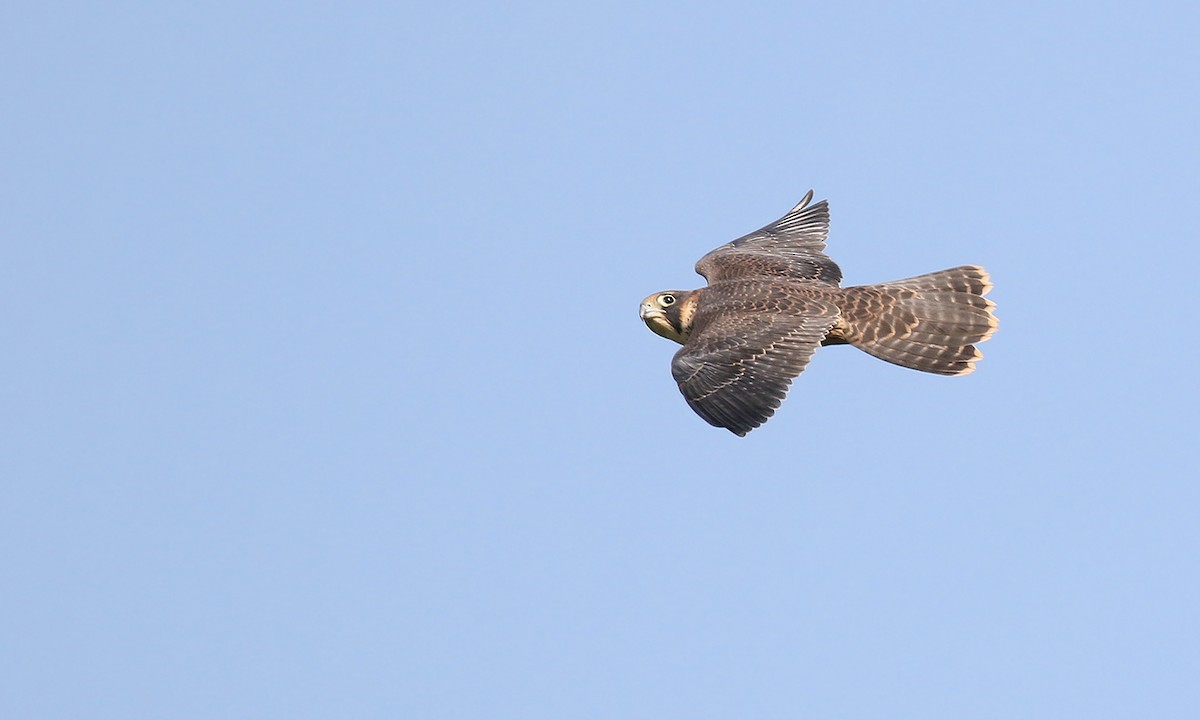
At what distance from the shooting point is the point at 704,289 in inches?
672

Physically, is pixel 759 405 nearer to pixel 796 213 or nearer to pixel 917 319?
pixel 917 319

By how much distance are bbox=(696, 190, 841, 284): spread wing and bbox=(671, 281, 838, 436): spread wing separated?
3.64ft

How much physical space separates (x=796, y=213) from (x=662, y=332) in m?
2.79

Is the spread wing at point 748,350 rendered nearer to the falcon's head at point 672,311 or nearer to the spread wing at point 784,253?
the falcon's head at point 672,311

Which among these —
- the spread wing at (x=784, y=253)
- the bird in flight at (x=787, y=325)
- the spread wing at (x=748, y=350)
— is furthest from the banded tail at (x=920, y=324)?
the spread wing at (x=784, y=253)

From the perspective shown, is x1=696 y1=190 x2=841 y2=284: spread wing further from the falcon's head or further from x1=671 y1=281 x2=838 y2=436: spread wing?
x1=671 y1=281 x2=838 y2=436: spread wing

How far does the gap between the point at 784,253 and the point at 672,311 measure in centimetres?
183

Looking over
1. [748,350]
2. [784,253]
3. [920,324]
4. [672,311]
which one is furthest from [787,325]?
[784,253]

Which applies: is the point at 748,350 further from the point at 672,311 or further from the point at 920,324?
the point at 920,324

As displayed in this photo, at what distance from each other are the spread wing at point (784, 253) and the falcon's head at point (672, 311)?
33.2 inches

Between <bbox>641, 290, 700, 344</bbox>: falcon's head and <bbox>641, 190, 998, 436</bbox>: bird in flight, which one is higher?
<bbox>641, 290, 700, 344</bbox>: falcon's head

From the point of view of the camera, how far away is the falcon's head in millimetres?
16906

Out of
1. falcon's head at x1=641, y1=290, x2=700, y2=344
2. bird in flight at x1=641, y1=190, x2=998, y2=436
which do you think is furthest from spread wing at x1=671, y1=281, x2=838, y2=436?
falcon's head at x1=641, y1=290, x2=700, y2=344

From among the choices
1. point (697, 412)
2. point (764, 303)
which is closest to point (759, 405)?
point (697, 412)
